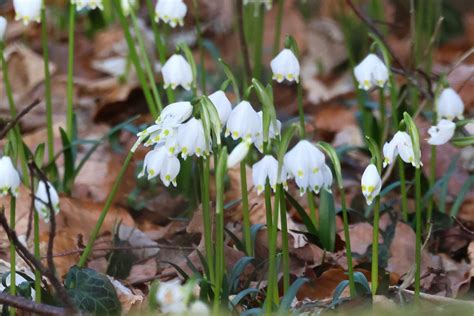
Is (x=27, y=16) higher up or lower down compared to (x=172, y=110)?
higher up

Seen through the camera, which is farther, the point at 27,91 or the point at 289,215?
the point at 27,91

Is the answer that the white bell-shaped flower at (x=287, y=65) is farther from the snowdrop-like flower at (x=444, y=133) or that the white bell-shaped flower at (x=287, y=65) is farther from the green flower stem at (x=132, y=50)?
the green flower stem at (x=132, y=50)

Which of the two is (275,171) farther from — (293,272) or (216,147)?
(293,272)

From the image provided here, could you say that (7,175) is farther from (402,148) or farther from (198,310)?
(402,148)

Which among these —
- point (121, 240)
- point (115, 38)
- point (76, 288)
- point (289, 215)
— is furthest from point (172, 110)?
point (115, 38)

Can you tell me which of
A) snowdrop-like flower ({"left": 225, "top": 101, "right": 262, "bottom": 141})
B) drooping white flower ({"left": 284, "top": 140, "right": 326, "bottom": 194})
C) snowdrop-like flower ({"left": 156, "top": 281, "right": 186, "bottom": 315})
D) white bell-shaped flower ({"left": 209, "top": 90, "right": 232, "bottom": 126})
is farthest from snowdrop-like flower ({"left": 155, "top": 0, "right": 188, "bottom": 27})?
snowdrop-like flower ({"left": 156, "top": 281, "right": 186, "bottom": 315})

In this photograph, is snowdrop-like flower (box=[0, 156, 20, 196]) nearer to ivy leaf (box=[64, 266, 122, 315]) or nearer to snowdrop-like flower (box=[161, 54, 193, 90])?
ivy leaf (box=[64, 266, 122, 315])

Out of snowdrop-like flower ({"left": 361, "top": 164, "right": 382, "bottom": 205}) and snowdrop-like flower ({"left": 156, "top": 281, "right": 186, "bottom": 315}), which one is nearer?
snowdrop-like flower ({"left": 156, "top": 281, "right": 186, "bottom": 315})
